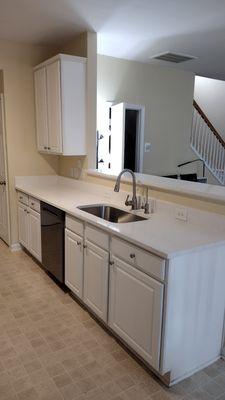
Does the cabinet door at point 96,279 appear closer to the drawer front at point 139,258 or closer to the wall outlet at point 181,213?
the drawer front at point 139,258

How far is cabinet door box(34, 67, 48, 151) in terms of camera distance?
11.9 ft

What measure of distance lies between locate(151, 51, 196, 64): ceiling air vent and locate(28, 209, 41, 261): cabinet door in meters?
2.74

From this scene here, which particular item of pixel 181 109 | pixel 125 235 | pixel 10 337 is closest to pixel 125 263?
pixel 125 235

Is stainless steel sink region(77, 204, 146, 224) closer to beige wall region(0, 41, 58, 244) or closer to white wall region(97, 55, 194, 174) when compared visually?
beige wall region(0, 41, 58, 244)

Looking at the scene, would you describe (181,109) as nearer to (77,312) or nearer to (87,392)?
(77,312)

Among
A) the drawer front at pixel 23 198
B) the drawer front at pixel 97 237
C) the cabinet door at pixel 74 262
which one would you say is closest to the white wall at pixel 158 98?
the drawer front at pixel 23 198

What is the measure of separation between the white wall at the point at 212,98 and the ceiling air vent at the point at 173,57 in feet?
11.3

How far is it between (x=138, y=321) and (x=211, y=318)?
0.48 m

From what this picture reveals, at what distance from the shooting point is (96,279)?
94.8 inches

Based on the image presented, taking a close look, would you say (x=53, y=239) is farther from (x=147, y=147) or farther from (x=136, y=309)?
(x=147, y=147)

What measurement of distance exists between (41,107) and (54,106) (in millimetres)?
372

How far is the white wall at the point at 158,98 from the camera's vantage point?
15.6ft

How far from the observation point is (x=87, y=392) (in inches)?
74.2

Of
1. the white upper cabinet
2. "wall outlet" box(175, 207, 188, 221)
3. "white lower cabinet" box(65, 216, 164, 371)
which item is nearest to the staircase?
the white upper cabinet
